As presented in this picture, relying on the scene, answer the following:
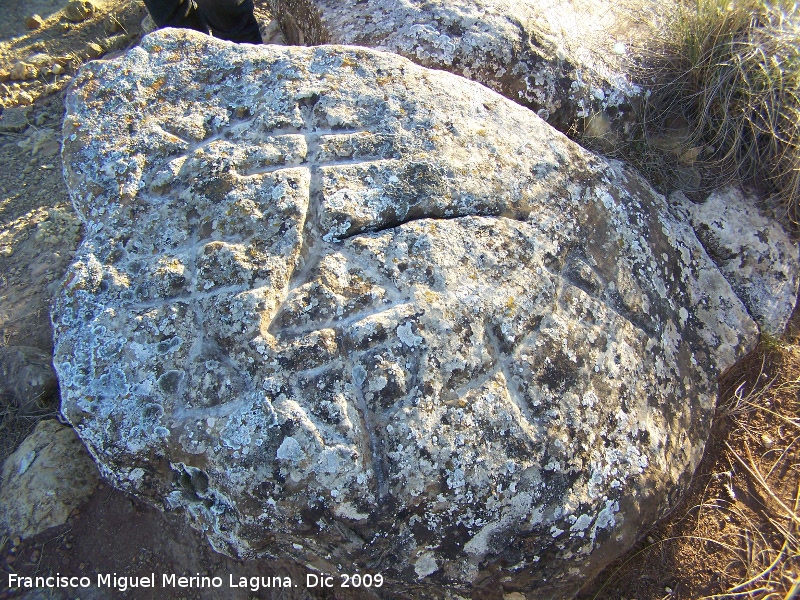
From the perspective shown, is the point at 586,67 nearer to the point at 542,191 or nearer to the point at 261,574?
the point at 542,191

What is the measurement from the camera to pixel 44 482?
1894 millimetres

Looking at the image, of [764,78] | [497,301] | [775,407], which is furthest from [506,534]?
[764,78]

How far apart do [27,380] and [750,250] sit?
280cm

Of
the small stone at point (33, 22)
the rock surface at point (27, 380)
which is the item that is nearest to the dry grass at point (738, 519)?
the rock surface at point (27, 380)

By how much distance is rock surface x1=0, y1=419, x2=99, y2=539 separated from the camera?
6.13ft

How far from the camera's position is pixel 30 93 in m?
3.15

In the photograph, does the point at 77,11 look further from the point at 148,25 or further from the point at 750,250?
the point at 750,250

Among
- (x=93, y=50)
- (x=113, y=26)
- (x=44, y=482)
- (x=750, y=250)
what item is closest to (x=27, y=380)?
(x=44, y=482)

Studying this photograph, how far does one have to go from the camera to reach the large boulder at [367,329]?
1.29 meters

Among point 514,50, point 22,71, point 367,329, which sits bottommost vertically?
point 22,71

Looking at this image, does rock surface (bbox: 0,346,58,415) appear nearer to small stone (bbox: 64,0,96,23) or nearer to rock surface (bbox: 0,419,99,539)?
rock surface (bbox: 0,419,99,539)

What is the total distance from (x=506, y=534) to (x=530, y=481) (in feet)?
0.46

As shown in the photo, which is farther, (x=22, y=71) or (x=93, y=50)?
(x=93, y=50)

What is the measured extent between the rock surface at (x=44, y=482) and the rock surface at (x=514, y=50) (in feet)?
6.16
